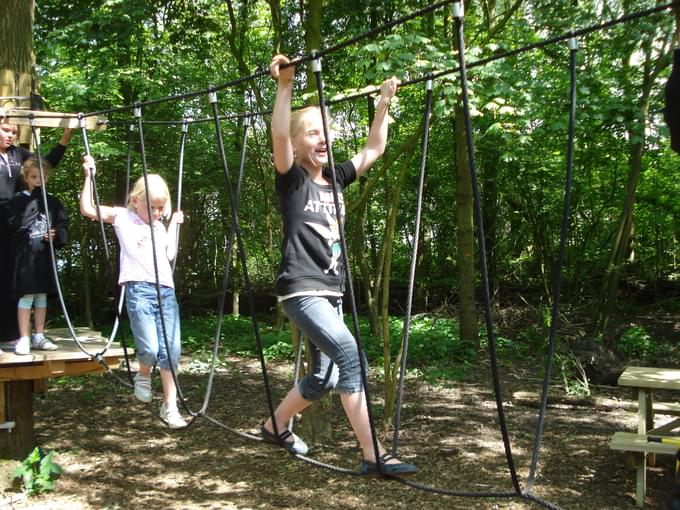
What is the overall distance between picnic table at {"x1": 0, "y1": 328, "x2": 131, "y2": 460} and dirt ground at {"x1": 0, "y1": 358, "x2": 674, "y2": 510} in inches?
14.7

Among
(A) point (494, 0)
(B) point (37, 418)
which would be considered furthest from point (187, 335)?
(A) point (494, 0)

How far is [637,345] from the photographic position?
8047 millimetres

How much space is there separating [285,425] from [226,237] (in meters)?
8.80

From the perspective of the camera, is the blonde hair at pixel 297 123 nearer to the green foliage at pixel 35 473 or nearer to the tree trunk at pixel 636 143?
the tree trunk at pixel 636 143

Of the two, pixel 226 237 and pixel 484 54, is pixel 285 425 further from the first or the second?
pixel 226 237

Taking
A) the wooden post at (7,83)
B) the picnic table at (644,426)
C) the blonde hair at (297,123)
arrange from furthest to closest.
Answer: the wooden post at (7,83)
the picnic table at (644,426)
the blonde hair at (297,123)

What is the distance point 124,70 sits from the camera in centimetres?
671

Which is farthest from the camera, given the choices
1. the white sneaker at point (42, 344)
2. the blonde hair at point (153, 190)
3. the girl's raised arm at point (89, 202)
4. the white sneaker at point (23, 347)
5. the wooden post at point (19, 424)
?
the wooden post at point (19, 424)

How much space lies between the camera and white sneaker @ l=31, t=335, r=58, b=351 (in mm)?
4043

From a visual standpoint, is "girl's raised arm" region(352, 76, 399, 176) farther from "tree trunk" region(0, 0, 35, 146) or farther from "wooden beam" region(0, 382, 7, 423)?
"wooden beam" region(0, 382, 7, 423)

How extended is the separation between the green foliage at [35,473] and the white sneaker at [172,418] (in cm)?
198

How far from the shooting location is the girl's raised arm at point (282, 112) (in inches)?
81.4

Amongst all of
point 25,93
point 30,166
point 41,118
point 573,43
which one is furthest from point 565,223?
point 25,93

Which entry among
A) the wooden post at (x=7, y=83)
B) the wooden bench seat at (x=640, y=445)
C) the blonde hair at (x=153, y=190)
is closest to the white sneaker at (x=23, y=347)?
the blonde hair at (x=153, y=190)
